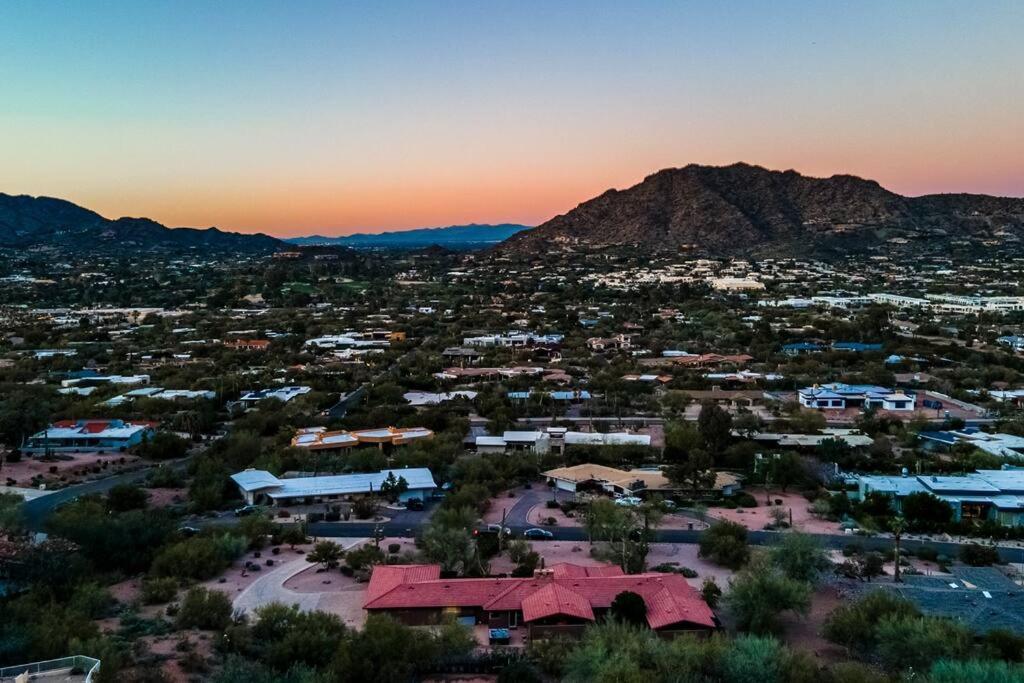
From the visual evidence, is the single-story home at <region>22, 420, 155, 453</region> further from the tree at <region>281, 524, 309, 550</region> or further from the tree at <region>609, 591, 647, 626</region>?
the tree at <region>609, 591, 647, 626</region>

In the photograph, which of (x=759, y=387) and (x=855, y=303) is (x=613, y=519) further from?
(x=855, y=303)

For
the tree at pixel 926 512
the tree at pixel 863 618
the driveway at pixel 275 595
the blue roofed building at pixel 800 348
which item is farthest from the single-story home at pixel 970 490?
the blue roofed building at pixel 800 348

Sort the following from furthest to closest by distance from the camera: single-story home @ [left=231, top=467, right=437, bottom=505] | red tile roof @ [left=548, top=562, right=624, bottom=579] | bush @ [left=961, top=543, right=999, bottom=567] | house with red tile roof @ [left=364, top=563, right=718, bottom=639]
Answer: single-story home @ [left=231, top=467, right=437, bottom=505] < bush @ [left=961, top=543, right=999, bottom=567] < red tile roof @ [left=548, top=562, right=624, bottom=579] < house with red tile roof @ [left=364, top=563, right=718, bottom=639]

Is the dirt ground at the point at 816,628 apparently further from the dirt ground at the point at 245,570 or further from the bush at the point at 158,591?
the bush at the point at 158,591

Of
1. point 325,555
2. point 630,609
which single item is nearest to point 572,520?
point 325,555

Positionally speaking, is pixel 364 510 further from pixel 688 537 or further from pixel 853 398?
pixel 853 398

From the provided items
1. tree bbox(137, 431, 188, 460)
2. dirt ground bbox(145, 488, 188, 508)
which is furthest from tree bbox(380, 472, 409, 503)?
tree bbox(137, 431, 188, 460)
